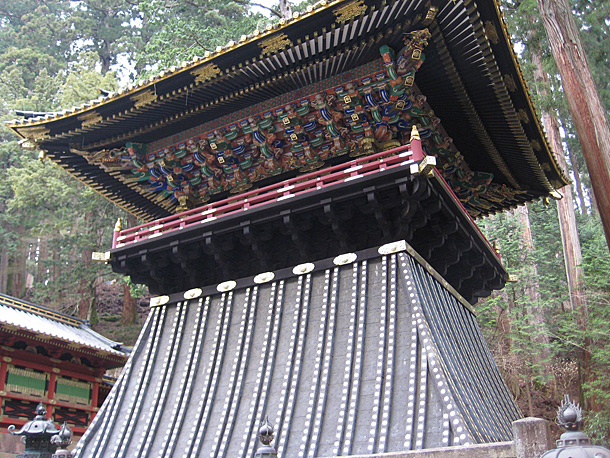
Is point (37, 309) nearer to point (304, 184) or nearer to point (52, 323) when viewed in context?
point (52, 323)

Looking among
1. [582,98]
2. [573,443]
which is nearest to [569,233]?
[582,98]

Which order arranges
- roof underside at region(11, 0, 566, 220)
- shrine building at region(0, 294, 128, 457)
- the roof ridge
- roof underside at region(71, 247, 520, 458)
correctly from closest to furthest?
roof underside at region(71, 247, 520, 458), roof underside at region(11, 0, 566, 220), shrine building at region(0, 294, 128, 457), the roof ridge

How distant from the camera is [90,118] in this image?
1206 cm

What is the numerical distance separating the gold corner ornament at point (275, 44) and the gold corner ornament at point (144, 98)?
2.50 meters

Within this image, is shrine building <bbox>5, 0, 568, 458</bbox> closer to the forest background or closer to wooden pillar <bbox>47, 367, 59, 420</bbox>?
the forest background

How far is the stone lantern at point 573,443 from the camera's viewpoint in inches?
149

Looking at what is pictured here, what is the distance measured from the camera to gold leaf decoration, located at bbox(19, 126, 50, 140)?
12409 mm

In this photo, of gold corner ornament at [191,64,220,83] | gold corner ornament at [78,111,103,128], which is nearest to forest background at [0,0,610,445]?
gold corner ornament at [191,64,220,83]

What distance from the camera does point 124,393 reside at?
36.7 ft

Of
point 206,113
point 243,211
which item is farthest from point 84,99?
point 243,211

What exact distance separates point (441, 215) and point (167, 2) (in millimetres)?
24022

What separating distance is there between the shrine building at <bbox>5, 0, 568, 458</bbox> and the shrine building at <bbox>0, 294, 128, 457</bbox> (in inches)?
240

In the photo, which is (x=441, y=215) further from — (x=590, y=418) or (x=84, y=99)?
(x=84, y=99)

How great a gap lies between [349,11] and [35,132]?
7.24 m
